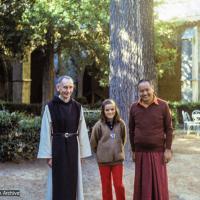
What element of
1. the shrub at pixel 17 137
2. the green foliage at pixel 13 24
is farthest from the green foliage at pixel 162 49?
the shrub at pixel 17 137

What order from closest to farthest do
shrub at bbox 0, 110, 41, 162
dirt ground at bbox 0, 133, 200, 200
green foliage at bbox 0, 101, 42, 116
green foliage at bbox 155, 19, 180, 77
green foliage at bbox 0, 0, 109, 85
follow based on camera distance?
1. dirt ground at bbox 0, 133, 200, 200
2. shrub at bbox 0, 110, 41, 162
3. green foliage at bbox 0, 0, 109, 85
4. green foliage at bbox 155, 19, 180, 77
5. green foliage at bbox 0, 101, 42, 116

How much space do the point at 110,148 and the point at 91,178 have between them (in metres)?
2.77

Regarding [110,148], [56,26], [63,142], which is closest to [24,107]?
[56,26]

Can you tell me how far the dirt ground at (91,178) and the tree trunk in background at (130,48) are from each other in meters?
1.44

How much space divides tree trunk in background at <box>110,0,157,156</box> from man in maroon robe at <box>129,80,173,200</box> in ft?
13.0

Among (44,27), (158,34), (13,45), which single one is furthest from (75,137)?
(158,34)

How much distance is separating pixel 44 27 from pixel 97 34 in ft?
8.44

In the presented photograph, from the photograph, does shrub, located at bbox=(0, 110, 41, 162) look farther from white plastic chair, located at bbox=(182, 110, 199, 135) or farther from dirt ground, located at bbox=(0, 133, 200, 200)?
white plastic chair, located at bbox=(182, 110, 199, 135)

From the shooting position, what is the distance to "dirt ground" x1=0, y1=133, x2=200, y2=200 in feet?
23.6

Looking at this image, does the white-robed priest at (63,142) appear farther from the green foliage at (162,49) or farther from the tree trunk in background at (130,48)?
the green foliage at (162,49)

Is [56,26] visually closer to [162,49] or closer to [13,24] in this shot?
[13,24]

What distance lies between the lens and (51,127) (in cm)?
538

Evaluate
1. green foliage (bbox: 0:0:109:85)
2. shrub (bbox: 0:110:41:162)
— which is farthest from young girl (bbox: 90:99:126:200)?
green foliage (bbox: 0:0:109:85)

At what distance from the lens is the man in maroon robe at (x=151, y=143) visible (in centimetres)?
536
